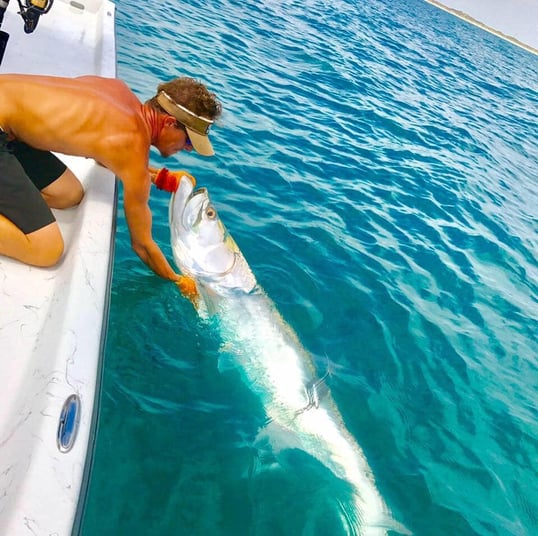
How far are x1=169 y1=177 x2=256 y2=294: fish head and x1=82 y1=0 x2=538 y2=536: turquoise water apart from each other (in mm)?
493

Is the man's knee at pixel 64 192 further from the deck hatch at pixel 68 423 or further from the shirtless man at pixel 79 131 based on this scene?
the deck hatch at pixel 68 423

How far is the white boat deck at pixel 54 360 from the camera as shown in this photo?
212 centimetres

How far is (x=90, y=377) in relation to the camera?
2742mm

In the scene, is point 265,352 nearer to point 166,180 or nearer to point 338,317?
point 338,317

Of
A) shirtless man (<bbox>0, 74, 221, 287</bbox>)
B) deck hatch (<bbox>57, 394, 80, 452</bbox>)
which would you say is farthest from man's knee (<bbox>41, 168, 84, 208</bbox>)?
deck hatch (<bbox>57, 394, 80, 452</bbox>)

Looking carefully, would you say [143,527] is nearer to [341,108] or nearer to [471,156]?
[341,108]

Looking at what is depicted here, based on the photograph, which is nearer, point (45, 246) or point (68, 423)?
point (68, 423)

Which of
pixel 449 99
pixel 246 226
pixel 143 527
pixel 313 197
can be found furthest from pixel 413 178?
pixel 449 99

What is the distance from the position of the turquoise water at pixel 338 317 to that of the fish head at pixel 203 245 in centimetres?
49

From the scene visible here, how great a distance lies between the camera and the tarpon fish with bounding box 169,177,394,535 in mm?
3996

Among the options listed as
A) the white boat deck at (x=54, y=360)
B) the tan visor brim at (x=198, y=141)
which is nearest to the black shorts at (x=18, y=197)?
the white boat deck at (x=54, y=360)

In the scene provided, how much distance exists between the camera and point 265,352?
4453 millimetres

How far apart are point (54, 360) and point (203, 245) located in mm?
2019

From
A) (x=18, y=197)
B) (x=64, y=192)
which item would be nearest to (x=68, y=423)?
(x=18, y=197)
